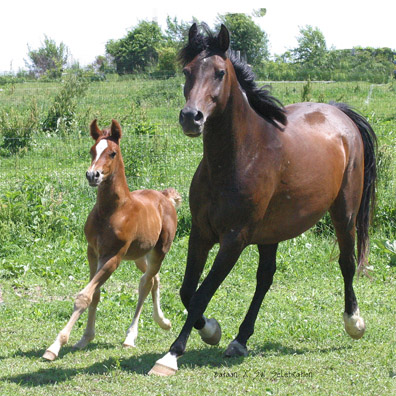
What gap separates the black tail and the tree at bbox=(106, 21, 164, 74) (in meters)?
38.1

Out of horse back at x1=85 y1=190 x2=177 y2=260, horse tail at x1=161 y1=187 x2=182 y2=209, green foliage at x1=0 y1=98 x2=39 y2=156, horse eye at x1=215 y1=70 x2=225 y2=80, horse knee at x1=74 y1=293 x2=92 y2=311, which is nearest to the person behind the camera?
horse eye at x1=215 y1=70 x2=225 y2=80

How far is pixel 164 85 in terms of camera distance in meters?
24.3

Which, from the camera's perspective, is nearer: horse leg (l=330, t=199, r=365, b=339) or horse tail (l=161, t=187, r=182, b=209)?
horse leg (l=330, t=199, r=365, b=339)

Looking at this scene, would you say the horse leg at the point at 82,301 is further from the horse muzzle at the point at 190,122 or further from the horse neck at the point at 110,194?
the horse muzzle at the point at 190,122

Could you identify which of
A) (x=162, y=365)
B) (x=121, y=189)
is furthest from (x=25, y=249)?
(x=162, y=365)

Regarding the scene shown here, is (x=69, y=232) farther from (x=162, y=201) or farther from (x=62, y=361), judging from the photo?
(x=62, y=361)

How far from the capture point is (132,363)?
495 centimetres

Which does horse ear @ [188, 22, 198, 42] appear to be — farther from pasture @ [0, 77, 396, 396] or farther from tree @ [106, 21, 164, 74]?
tree @ [106, 21, 164, 74]

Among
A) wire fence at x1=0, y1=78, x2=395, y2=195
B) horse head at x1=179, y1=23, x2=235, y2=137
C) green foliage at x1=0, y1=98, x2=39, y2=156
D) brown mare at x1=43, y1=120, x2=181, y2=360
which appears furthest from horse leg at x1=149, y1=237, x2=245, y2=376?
green foliage at x1=0, y1=98, x2=39, y2=156

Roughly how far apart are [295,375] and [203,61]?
248cm

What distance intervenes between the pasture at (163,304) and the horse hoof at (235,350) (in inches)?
3.1

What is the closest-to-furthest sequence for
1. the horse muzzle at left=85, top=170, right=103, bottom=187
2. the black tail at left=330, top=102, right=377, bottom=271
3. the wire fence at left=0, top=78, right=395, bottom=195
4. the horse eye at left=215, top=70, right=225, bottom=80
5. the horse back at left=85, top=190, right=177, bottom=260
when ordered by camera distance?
1. the horse eye at left=215, top=70, right=225, bottom=80
2. the horse muzzle at left=85, top=170, right=103, bottom=187
3. the horse back at left=85, top=190, right=177, bottom=260
4. the black tail at left=330, top=102, right=377, bottom=271
5. the wire fence at left=0, top=78, right=395, bottom=195

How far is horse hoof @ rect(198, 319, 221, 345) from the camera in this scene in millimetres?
5168

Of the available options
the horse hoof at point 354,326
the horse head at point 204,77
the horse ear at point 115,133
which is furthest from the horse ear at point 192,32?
the horse hoof at point 354,326
